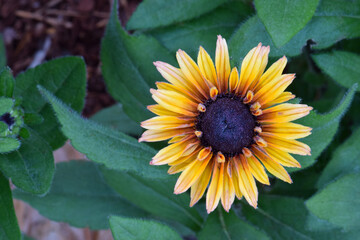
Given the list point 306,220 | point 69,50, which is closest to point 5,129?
point 306,220

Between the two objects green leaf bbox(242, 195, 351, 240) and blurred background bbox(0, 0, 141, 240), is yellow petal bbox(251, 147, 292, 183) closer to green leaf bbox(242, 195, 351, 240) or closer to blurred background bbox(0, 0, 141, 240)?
green leaf bbox(242, 195, 351, 240)

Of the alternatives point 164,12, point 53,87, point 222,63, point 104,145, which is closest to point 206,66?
point 222,63

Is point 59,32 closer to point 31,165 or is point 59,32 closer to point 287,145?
point 31,165

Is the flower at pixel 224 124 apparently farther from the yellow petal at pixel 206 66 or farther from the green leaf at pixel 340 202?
the green leaf at pixel 340 202

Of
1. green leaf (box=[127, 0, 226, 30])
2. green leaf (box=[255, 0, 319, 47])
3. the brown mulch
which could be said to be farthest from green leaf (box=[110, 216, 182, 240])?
the brown mulch

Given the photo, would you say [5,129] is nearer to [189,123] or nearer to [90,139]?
[90,139]

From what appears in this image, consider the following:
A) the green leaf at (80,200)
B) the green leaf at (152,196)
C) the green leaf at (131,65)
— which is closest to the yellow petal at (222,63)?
the green leaf at (131,65)
